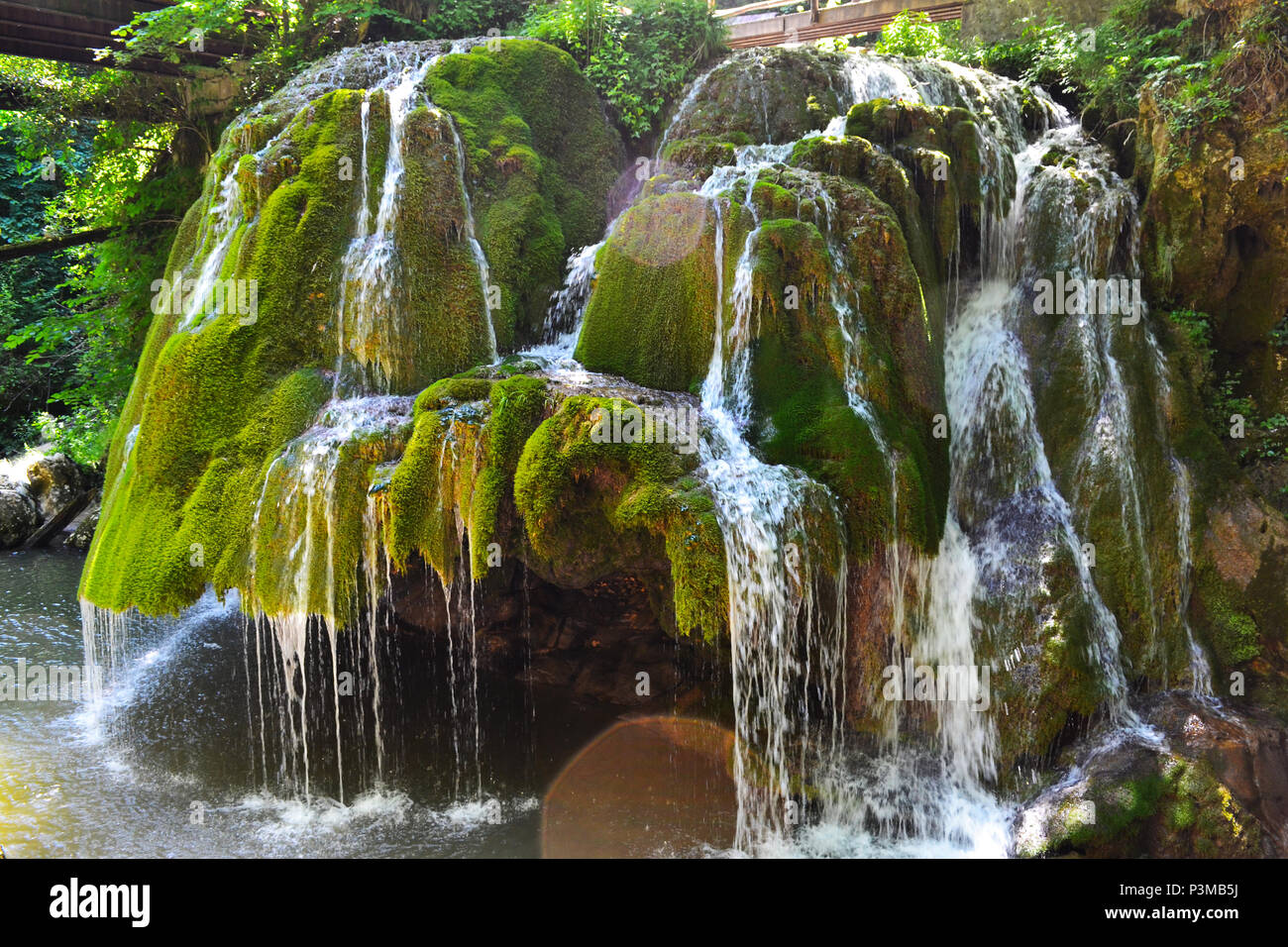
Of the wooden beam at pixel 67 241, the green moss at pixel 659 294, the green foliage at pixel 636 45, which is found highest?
the green foliage at pixel 636 45

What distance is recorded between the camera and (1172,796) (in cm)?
659

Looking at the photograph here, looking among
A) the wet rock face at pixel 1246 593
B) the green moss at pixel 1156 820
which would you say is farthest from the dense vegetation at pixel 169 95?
the green moss at pixel 1156 820

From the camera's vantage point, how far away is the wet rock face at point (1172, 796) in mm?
6410

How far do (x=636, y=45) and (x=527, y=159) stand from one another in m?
3.56

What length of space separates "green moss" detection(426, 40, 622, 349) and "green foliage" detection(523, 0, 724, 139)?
0.49 meters

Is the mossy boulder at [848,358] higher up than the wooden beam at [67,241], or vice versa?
the wooden beam at [67,241]

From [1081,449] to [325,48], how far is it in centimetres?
1256

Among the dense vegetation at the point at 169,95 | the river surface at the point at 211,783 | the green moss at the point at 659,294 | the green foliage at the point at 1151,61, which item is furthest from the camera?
the dense vegetation at the point at 169,95

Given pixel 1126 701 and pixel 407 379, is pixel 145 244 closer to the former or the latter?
pixel 407 379

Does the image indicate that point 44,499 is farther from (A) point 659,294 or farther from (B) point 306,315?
(A) point 659,294

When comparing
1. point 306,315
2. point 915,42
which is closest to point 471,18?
point 915,42

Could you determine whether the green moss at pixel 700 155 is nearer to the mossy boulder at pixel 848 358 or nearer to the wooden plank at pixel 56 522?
the mossy boulder at pixel 848 358

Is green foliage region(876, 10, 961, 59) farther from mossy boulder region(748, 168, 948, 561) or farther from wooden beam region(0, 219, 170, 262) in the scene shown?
wooden beam region(0, 219, 170, 262)

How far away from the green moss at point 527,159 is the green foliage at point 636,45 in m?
0.49
